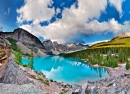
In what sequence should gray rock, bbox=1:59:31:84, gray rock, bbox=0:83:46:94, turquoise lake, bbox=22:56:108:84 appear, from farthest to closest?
1. turquoise lake, bbox=22:56:108:84
2. gray rock, bbox=1:59:31:84
3. gray rock, bbox=0:83:46:94

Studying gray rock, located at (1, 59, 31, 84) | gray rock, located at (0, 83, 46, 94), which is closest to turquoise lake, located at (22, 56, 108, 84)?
gray rock, located at (1, 59, 31, 84)

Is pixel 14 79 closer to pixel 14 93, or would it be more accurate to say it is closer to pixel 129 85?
pixel 14 93

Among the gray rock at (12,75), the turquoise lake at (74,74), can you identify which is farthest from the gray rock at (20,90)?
the turquoise lake at (74,74)

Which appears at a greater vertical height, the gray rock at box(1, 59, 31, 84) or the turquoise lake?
the gray rock at box(1, 59, 31, 84)

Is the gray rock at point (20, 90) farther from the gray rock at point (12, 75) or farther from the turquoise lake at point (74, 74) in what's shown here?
the turquoise lake at point (74, 74)

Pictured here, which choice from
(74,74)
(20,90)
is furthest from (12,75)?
(74,74)

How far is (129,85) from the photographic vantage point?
16562 millimetres

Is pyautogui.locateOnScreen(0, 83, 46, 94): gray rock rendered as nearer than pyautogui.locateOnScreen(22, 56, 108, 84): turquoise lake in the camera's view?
Yes

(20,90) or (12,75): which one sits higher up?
(12,75)

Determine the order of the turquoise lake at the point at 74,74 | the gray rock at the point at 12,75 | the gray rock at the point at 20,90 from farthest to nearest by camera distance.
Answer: the turquoise lake at the point at 74,74
the gray rock at the point at 12,75
the gray rock at the point at 20,90

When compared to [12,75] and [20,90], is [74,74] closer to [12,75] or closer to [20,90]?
[12,75]

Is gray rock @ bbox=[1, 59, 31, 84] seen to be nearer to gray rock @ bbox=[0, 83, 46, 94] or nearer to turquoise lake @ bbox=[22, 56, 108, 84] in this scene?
gray rock @ bbox=[0, 83, 46, 94]

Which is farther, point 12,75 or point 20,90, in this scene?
point 12,75

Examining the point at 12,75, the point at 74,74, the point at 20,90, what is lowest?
the point at 74,74
